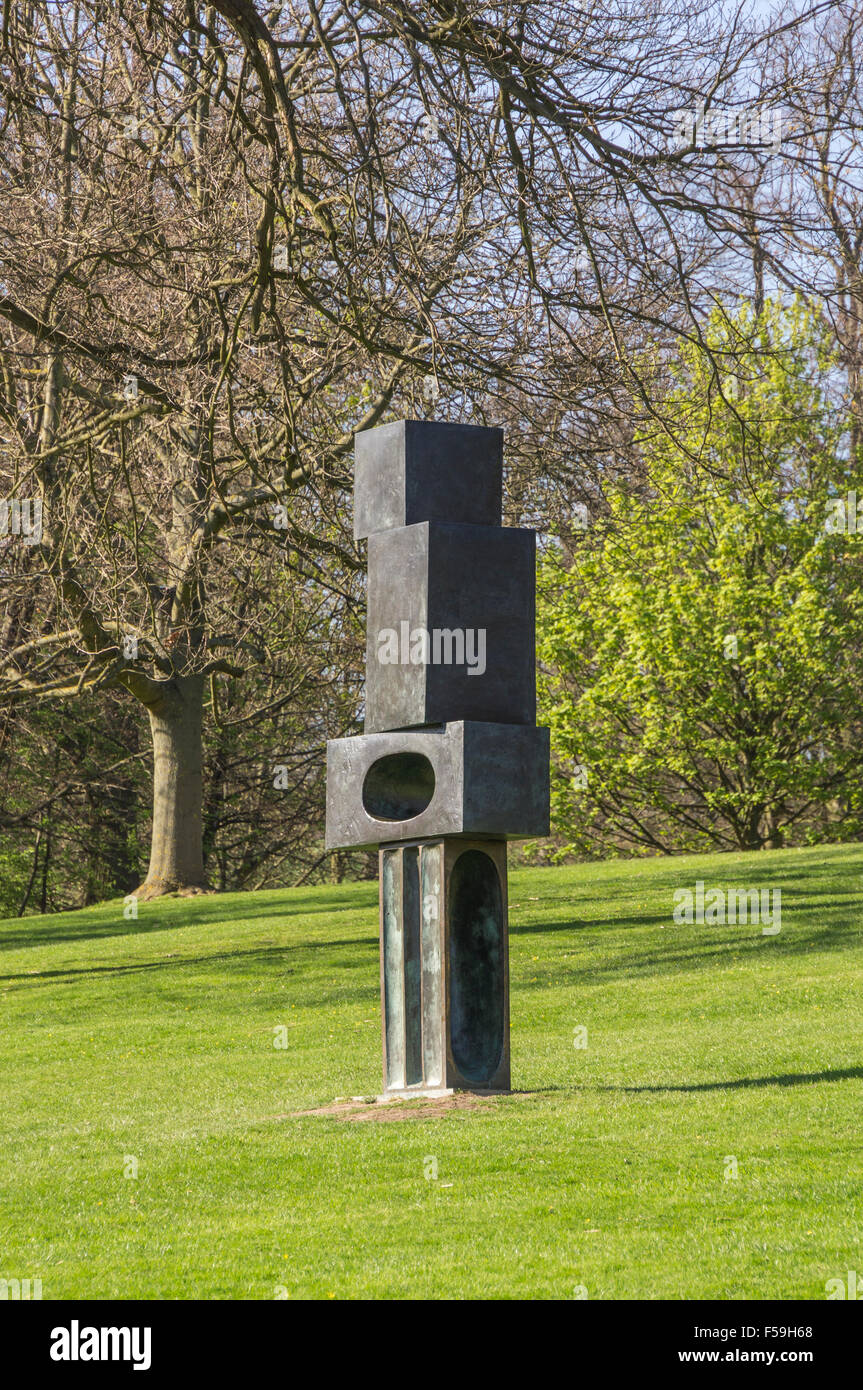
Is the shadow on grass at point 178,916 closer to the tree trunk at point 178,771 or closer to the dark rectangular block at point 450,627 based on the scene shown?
the tree trunk at point 178,771

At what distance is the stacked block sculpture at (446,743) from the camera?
9.52m

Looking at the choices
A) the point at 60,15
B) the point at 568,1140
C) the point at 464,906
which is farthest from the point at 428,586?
the point at 60,15

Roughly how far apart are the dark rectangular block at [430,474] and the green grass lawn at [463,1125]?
375cm

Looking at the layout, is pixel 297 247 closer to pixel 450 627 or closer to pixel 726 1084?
pixel 450 627

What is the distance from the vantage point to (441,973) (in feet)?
31.2

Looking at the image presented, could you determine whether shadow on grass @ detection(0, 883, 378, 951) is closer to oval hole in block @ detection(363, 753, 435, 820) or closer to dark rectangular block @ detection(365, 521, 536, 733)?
oval hole in block @ detection(363, 753, 435, 820)

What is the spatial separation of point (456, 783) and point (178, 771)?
48.2 ft

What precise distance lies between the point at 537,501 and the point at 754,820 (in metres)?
12.9

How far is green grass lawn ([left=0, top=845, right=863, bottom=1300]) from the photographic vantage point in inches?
234

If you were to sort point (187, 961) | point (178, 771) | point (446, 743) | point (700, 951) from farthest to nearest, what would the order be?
→ 1. point (178, 771)
2. point (187, 961)
3. point (700, 951)
4. point (446, 743)
